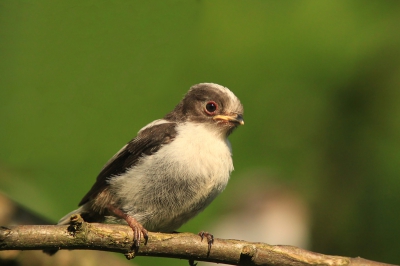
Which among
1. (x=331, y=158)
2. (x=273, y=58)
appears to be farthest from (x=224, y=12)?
(x=331, y=158)

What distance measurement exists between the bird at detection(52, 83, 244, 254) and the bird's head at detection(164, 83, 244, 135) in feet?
0.14

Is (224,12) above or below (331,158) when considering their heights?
above

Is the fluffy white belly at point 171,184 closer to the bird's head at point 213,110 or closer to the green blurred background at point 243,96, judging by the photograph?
the bird's head at point 213,110

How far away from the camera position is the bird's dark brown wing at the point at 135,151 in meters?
3.81

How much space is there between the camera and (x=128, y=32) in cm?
575

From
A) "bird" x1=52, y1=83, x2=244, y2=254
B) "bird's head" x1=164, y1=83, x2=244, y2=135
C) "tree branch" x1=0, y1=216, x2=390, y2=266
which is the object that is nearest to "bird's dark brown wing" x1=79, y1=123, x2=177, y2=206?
"bird" x1=52, y1=83, x2=244, y2=254

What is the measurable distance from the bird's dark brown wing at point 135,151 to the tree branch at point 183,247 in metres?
0.76

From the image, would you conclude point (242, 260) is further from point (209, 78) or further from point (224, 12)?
point (224, 12)

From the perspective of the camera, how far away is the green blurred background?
16.2 feet

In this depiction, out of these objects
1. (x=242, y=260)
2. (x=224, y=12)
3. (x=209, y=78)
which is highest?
(x=224, y=12)

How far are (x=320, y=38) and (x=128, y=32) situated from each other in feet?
7.01

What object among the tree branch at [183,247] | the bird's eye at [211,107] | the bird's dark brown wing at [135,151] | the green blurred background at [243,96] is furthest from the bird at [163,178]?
the green blurred background at [243,96]

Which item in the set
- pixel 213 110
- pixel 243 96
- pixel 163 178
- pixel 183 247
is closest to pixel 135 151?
pixel 163 178

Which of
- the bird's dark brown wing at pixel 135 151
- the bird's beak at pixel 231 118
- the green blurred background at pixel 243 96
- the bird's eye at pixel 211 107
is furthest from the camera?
the green blurred background at pixel 243 96
